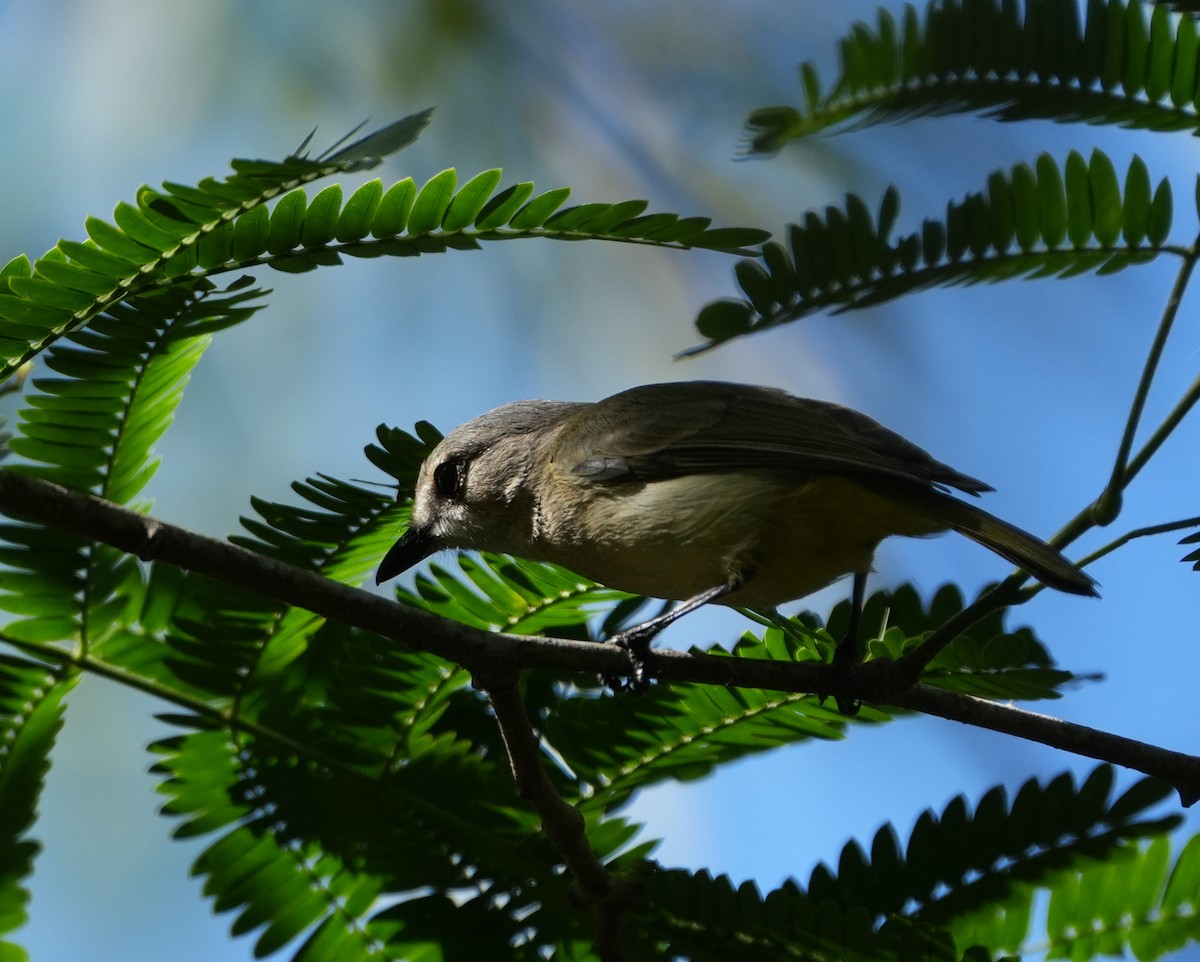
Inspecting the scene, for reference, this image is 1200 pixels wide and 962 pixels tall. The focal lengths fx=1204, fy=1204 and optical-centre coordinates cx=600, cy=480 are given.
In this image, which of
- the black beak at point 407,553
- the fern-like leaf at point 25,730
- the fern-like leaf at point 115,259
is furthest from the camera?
the black beak at point 407,553

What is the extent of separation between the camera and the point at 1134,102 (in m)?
2.21

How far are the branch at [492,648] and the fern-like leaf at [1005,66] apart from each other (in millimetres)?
914

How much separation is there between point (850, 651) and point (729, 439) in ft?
2.49

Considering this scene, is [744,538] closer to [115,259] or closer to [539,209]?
[539,209]

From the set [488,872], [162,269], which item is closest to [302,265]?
[162,269]

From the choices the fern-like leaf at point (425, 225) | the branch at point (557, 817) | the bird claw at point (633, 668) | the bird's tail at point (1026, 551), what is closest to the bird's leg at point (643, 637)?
the bird claw at point (633, 668)

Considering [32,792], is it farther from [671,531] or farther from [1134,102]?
[1134,102]

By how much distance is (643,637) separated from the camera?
229 cm

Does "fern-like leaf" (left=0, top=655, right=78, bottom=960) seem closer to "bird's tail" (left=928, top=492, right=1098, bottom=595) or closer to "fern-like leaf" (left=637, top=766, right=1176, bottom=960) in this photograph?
"fern-like leaf" (left=637, top=766, right=1176, bottom=960)

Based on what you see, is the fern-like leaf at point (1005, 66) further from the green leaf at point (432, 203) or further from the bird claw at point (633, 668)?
the bird claw at point (633, 668)

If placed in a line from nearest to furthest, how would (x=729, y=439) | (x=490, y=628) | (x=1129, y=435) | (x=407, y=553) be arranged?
(x=1129, y=435) < (x=490, y=628) < (x=729, y=439) < (x=407, y=553)

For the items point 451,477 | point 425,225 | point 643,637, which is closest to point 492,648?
point 643,637

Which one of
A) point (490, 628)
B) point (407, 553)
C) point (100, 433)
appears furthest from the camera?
point (407, 553)

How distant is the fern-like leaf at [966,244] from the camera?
2.09m
